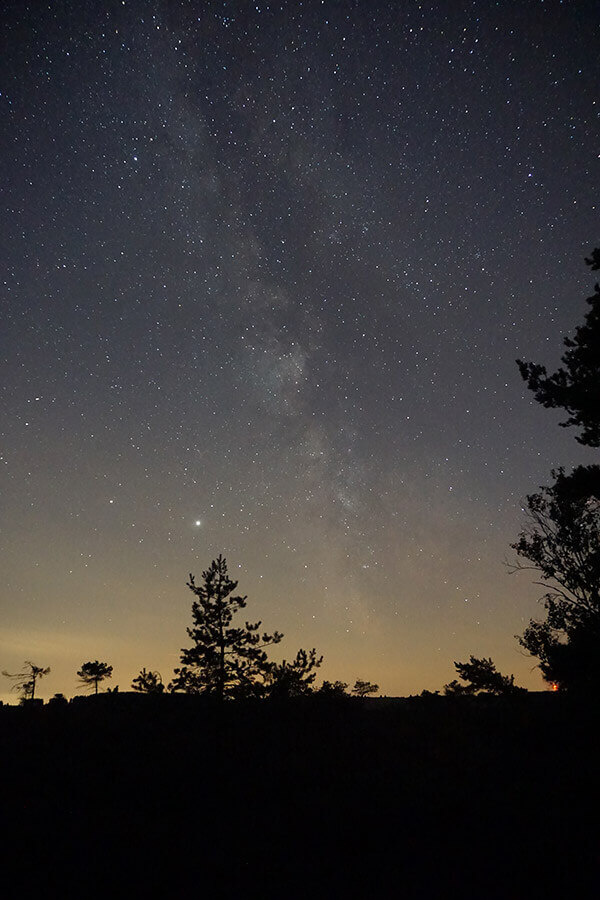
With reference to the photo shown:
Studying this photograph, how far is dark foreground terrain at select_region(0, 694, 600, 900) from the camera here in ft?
25.0

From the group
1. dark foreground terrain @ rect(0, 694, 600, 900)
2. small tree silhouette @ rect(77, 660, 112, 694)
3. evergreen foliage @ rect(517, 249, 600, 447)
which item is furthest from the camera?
small tree silhouette @ rect(77, 660, 112, 694)

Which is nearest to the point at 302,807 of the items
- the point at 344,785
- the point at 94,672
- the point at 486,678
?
the point at 344,785

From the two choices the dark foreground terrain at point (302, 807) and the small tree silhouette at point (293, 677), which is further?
the small tree silhouette at point (293, 677)

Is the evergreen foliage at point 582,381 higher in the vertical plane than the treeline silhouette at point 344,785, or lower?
higher

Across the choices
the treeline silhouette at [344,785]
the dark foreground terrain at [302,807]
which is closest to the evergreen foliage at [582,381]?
the treeline silhouette at [344,785]

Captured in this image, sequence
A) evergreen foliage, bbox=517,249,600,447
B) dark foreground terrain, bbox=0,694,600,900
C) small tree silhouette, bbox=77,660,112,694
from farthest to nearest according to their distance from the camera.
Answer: small tree silhouette, bbox=77,660,112,694 < evergreen foliage, bbox=517,249,600,447 < dark foreground terrain, bbox=0,694,600,900

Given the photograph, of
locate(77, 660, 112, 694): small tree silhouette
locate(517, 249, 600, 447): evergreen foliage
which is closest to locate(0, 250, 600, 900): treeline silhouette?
locate(517, 249, 600, 447): evergreen foliage

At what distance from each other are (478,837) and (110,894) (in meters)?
6.41

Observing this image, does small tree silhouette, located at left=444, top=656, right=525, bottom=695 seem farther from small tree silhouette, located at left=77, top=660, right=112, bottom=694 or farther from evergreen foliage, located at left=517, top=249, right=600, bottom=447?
small tree silhouette, located at left=77, top=660, right=112, bottom=694

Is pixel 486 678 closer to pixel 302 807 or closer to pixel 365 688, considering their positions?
pixel 302 807

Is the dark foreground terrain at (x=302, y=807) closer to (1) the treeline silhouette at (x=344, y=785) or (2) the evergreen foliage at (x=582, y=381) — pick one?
(1) the treeline silhouette at (x=344, y=785)

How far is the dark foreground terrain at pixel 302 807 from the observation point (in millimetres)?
7617

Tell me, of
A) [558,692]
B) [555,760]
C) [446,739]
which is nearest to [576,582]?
[558,692]

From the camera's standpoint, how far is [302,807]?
34.1 ft
